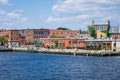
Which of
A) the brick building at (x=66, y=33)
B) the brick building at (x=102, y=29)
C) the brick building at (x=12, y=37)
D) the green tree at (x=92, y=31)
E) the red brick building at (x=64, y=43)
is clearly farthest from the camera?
the brick building at (x=66, y=33)

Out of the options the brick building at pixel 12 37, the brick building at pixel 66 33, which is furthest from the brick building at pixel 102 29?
the brick building at pixel 12 37

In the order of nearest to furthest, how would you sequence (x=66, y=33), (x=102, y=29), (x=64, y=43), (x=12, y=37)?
(x=64, y=43) → (x=102, y=29) → (x=12, y=37) → (x=66, y=33)

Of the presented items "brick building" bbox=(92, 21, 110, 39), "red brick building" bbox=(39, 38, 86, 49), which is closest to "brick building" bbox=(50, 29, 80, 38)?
"brick building" bbox=(92, 21, 110, 39)

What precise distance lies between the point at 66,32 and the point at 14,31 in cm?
2761

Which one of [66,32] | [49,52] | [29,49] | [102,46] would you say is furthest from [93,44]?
[66,32]

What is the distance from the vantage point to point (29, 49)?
150625 millimetres

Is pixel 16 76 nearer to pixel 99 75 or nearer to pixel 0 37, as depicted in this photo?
pixel 99 75

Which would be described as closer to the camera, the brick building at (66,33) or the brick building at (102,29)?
the brick building at (102,29)

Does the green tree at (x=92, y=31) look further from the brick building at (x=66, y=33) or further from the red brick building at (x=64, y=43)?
the red brick building at (x=64, y=43)

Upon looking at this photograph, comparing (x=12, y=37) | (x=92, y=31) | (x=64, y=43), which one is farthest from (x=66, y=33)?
(x=64, y=43)

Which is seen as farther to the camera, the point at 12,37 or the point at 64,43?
the point at 12,37

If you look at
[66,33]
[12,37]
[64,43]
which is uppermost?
[66,33]

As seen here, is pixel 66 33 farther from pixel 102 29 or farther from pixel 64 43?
pixel 64 43

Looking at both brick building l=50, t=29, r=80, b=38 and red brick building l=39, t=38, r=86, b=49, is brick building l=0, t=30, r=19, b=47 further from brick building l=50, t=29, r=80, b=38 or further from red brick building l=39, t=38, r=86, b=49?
red brick building l=39, t=38, r=86, b=49
